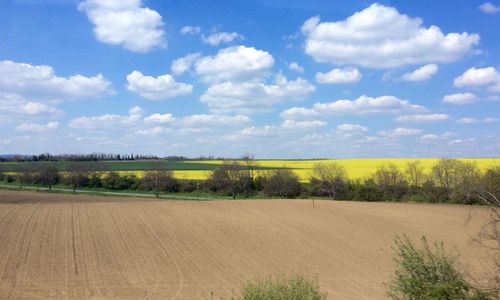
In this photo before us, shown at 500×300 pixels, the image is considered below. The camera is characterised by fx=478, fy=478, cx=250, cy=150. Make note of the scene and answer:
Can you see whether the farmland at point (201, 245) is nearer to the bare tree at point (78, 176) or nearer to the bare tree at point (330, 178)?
the bare tree at point (330, 178)

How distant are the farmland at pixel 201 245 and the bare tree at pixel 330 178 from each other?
14523 mm

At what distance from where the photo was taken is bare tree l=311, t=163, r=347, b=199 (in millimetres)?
62969

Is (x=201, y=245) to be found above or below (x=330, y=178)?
below

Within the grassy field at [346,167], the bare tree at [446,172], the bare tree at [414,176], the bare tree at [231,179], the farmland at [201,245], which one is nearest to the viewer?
the farmland at [201,245]

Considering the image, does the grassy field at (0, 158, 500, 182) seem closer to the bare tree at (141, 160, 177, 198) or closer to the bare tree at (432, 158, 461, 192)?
the bare tree at (432, 158, 461, 192)

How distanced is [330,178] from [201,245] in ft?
122

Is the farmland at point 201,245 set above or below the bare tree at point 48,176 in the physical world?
below

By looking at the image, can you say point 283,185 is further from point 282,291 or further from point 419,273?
point 282,291

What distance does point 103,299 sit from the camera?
Result: 19.8 m

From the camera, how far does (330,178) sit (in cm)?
6544

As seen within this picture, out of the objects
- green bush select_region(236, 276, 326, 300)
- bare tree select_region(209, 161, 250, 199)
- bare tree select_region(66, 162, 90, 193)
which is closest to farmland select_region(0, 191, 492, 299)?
green bush select_region(236, 276, 326, 300)

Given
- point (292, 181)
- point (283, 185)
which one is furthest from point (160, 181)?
point (292, 181)

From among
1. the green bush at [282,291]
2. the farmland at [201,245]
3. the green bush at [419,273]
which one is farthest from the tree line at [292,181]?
the green bush at [282,291]

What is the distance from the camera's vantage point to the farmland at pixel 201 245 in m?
22.3
